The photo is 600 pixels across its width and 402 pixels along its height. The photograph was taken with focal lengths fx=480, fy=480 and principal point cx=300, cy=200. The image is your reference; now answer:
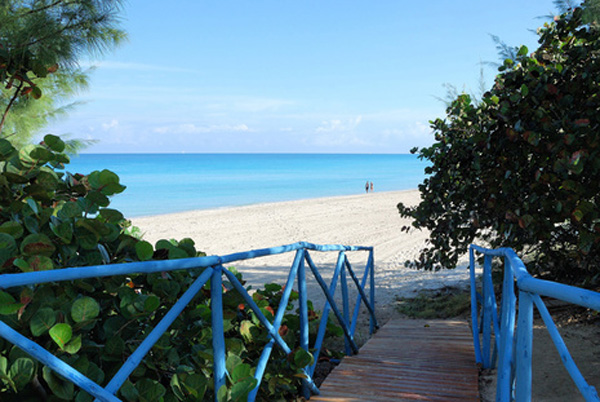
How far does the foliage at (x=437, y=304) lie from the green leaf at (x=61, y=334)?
18.5 ft

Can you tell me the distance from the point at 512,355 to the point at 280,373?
1489 mm

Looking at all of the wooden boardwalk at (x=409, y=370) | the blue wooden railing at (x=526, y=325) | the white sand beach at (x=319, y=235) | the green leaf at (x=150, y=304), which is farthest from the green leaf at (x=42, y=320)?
the white sand beach at (x=319, y=235)

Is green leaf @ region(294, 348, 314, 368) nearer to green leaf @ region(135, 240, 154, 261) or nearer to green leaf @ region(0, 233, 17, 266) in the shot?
green leaf @ region(135, 240, 154, 261)

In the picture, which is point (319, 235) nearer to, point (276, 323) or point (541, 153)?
point (541, 153)

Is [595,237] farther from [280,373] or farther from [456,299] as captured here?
[456,299]

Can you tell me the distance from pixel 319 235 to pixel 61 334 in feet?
43.5

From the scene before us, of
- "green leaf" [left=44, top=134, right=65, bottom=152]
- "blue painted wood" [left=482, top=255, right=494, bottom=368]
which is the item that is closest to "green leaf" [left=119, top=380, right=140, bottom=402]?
"green leaf" [left=44, top=134, right=65, bottom=152]

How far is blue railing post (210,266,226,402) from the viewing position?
2.05 m

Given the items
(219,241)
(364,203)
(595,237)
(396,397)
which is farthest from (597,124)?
(364,203)

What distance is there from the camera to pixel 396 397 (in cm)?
302

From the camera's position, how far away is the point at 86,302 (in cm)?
171

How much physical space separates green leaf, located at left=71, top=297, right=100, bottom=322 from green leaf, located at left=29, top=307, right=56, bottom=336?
3.1 inches

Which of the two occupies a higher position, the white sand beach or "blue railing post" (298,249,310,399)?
"blue railing post" (298,249,310,399)

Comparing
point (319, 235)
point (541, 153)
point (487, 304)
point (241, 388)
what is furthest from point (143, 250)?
point (319, 235)
